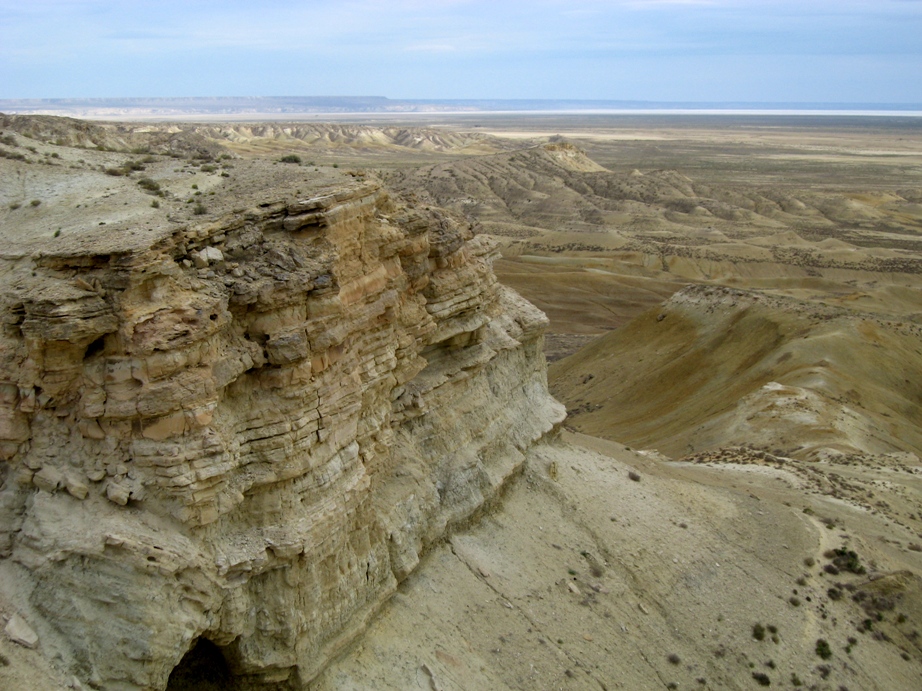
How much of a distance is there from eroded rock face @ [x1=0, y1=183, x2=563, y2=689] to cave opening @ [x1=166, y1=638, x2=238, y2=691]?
0.28m

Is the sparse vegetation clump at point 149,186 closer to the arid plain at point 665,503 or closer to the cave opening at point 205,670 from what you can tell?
the arid plain at point 665,503

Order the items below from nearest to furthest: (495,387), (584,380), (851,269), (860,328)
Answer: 1. (495,387)
2. (860,328)
3. (584,380)
4. (851,269)

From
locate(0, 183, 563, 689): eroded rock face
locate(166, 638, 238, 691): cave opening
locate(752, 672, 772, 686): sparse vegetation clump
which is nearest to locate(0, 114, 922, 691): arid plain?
locate(752, 672, 772, 686): sparse vegetation clump

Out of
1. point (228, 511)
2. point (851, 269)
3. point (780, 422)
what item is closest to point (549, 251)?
point (851, 269)

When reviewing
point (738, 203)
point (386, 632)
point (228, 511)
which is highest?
point (228, 511)

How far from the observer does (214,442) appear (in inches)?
437

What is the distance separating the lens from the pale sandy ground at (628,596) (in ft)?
48.8

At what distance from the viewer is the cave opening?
1235 centimetres

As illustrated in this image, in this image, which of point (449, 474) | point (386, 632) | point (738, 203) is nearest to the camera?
point (386, 632)

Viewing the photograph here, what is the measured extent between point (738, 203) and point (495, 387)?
96602 mm

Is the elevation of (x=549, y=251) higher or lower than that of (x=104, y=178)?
lower

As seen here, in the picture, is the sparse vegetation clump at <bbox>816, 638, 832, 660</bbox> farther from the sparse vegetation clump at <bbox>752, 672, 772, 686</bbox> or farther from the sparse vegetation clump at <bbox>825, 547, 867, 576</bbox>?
the sparse vegetation clump at <bbox>825, 547, 867, 576</bbox>

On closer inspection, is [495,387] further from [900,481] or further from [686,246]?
[686,246]

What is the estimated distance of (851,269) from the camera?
235 feet
